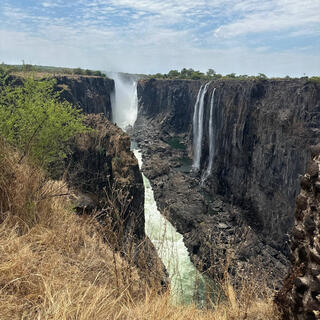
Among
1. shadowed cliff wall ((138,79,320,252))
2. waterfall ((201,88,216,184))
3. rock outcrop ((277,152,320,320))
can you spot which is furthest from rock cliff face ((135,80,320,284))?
rock outcrop ((277,152,320,320))

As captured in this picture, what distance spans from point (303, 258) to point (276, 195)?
2816cm

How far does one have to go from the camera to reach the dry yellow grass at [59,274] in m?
2.61

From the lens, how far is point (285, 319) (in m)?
3.18

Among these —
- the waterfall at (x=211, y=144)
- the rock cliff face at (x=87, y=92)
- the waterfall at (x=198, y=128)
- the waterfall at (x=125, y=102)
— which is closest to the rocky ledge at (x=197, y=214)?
the waterfall at (x=211, y=144)

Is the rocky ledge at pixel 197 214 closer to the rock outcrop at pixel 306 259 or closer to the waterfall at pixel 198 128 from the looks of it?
the waterfall at pixel 198 128

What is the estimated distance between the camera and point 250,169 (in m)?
34.3

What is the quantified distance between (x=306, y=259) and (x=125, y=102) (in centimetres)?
8554

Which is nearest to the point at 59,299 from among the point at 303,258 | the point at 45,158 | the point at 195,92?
the point at 303,258

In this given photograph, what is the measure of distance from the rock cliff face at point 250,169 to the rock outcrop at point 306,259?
14.7m

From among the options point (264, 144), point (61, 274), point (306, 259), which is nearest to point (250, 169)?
point (264, 144)

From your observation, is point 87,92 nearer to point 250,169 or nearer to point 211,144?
point 211,144

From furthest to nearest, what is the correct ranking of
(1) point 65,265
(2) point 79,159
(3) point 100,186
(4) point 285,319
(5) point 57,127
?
(2) point 79,159 < (3) point 100,186 < (5) point 57,127 < (1) point 65,265 < (4) point 285,319

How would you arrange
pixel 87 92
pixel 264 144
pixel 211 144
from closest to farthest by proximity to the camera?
1. pixel 264 144
2. pixel 211 144
3. pixel 87 92

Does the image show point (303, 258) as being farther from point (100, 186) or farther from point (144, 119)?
point (144, 119)
